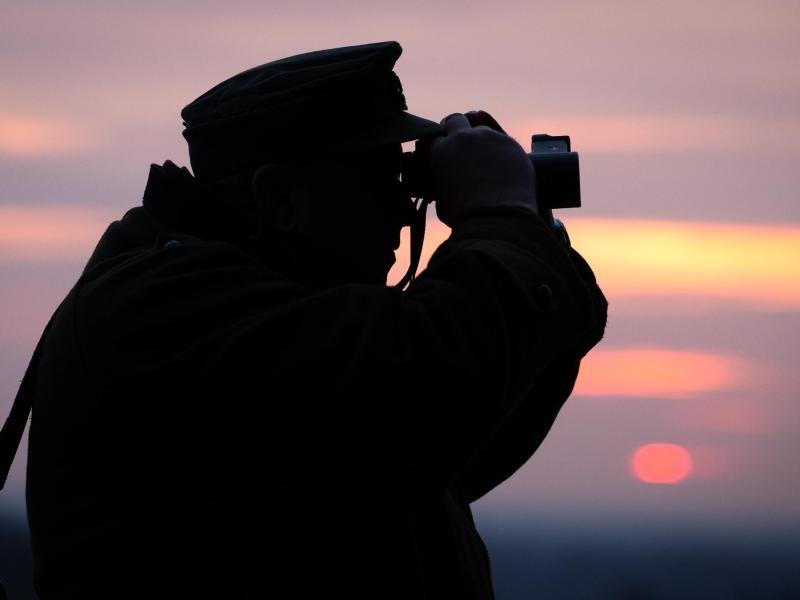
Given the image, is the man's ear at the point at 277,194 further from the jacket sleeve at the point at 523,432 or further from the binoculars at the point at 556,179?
the jacket sleeve at the point at 523,432

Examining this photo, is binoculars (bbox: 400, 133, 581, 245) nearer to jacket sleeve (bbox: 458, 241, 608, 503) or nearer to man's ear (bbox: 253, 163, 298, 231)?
jacket sleeve (bbox: 458, 241, 608, 503)

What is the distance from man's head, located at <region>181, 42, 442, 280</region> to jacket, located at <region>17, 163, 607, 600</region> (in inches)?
8.1

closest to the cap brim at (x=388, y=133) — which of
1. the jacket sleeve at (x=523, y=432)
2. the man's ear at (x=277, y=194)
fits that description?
the man's ear at (x=277, y=194)

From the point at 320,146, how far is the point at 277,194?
106 millimetres

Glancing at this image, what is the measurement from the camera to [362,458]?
200 cm

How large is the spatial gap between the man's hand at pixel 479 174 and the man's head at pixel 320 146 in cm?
7

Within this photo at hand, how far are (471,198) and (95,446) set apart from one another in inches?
27.4

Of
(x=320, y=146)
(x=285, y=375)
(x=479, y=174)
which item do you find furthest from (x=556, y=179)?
(x=285, y=375)

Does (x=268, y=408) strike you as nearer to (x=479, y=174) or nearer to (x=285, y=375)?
(x=285, y=375)

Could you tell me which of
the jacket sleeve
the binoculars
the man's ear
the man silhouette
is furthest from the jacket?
the jacket sleeve

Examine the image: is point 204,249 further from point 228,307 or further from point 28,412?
point 28,412

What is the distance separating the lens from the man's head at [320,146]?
2.34m

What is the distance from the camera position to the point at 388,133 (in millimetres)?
2383

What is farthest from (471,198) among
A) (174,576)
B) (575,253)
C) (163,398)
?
(174,576)
